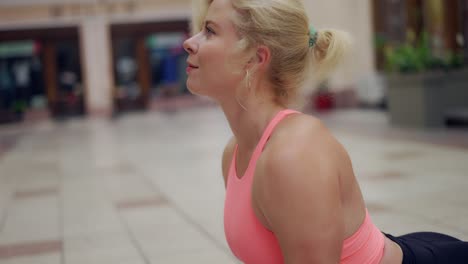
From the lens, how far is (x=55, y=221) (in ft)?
15.8

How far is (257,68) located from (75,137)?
Answer: 12.9 metres

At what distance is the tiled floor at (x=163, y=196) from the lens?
3758mm

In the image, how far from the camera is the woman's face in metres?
1.53

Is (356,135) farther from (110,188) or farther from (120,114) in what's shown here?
(120,114)

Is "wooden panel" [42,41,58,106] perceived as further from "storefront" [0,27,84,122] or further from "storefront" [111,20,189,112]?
"storefront" [111,20,189,112]

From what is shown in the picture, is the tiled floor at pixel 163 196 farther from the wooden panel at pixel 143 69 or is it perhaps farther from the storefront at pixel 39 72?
the wooden panel at pixel 143 69

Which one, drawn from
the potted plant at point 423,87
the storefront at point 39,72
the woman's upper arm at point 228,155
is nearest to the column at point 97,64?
the storefront at point 39,72

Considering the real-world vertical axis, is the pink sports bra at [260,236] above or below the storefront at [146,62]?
above

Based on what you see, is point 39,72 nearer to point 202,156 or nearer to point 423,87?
point 202,156

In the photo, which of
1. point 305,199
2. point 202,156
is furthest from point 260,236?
point 202,156

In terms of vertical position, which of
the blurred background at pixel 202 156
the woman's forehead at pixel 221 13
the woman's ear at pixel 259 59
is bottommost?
the blurred background at pixel 202 156

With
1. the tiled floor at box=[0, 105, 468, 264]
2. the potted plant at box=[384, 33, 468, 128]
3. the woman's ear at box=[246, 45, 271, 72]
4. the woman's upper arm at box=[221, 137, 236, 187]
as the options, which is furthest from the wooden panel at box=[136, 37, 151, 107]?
the woman's ear at box=[246, 45, 271, 72]

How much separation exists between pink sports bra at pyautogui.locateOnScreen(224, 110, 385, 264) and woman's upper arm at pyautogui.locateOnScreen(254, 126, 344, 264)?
155mm

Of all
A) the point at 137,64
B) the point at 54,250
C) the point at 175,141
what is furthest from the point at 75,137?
the point at 137,64
